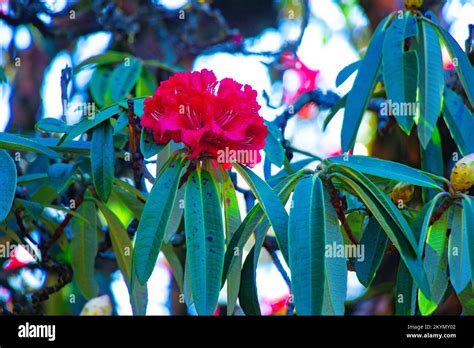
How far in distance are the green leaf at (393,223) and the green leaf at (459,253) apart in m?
0.09

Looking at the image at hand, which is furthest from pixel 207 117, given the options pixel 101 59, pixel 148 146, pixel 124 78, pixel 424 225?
pixel 101 59

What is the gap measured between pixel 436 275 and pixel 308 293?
11.0 inches

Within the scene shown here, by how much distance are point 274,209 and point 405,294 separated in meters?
0.26

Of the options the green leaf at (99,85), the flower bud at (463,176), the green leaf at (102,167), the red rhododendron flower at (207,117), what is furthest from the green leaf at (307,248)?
the green leaf at (99,85)

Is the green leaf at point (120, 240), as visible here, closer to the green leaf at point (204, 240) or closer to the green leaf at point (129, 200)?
the green leaf at point (129, 200)

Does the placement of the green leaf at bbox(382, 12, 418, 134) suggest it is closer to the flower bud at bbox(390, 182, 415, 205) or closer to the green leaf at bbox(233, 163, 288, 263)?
the flower bud at bbox(390, 182, 415, 205)

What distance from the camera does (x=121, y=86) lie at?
6.38ft

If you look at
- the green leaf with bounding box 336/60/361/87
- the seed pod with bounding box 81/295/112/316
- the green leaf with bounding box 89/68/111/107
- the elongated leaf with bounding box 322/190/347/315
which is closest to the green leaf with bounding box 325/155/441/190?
the elongated leaf with bounding box 322/190/347/315

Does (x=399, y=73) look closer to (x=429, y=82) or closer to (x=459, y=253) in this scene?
(x=429, y=82)

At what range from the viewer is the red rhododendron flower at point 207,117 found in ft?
3.92

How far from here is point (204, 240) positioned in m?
1.14

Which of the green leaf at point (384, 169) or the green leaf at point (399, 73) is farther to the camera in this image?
the green leaf at point (399, 73)

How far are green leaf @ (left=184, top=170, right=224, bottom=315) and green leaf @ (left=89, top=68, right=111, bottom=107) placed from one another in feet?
3.06
